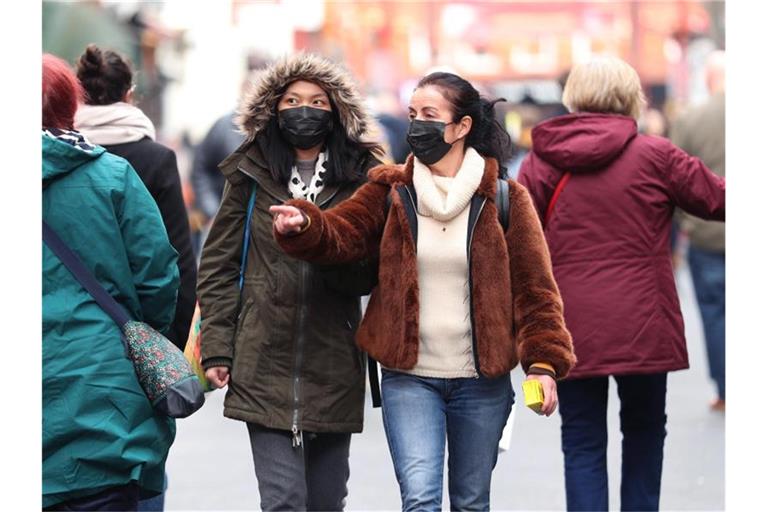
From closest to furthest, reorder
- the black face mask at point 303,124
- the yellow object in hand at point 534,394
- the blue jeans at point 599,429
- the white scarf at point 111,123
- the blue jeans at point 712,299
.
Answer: the yellow object in hand at point 534,394 → the black face mask at point 303,124 → the white scarf at point 111,123 → the blue jeans at point 599,429 → the blue jeans at point 712,299

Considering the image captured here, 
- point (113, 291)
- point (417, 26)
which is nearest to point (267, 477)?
point (113, 291)

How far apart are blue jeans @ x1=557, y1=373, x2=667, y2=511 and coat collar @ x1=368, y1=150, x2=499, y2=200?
1.38 m

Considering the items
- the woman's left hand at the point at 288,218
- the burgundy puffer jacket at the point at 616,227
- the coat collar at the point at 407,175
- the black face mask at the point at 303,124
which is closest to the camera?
the woman's left hand at the point at 288,218

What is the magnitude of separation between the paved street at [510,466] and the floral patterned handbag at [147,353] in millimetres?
3156

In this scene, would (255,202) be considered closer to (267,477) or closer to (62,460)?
(267,477)

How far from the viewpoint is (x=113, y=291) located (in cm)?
467

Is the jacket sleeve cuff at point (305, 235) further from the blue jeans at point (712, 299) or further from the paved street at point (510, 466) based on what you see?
the blue jeans at point (712, 299)

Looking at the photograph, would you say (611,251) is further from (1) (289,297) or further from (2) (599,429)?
(1) (289,297)

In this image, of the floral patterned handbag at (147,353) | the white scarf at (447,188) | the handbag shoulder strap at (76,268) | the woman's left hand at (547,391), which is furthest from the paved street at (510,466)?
the handbag shoulder strap at (76,268)

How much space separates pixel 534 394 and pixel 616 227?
1375 millimetres

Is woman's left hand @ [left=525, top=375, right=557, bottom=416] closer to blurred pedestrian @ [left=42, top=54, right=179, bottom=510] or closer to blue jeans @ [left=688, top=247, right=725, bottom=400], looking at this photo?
blurred pedestrian @ [left=42, top=54, right=179, bottom=510]

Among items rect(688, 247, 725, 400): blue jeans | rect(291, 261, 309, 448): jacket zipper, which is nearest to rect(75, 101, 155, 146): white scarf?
rect(291, 261, 309, 448): jacket zipper

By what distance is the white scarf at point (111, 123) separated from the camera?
6.23 m
